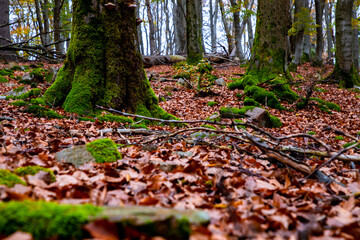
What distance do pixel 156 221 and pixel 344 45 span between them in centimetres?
1330

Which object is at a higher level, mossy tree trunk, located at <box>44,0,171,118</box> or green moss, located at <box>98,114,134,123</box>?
mossy tree trunk, located at <box>44,0,171,118</box>

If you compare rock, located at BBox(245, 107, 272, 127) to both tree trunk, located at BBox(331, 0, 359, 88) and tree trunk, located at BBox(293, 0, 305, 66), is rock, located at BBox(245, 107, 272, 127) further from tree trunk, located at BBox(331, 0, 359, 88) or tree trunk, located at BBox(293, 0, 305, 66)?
tree trunk, located at BBox(293, 0, 305, 66)

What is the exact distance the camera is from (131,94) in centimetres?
548

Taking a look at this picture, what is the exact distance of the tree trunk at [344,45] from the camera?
10.9 metres

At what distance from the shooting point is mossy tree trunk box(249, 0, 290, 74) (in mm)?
9141

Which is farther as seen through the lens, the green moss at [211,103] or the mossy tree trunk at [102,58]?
the green moss at [211,103]

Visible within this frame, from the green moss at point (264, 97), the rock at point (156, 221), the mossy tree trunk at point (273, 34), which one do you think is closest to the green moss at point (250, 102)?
the green moss at point (264, 97)

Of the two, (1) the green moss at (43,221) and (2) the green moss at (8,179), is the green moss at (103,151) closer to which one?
(2) the green moss at (8,179)

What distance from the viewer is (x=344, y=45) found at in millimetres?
11203

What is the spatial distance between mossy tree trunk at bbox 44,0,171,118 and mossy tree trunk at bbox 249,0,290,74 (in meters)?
5.80

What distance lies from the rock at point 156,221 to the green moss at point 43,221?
4.7 inches

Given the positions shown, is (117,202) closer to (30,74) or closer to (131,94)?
(131,94)

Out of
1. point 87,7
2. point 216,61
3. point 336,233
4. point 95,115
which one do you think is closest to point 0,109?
point 95,115

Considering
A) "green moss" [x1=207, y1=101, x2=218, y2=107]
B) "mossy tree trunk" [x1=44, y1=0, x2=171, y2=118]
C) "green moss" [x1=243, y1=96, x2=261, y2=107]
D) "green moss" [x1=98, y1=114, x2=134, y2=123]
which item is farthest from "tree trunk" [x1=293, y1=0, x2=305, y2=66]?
"green moss" [x1=98, y1=114, x2=134, y2=123]
